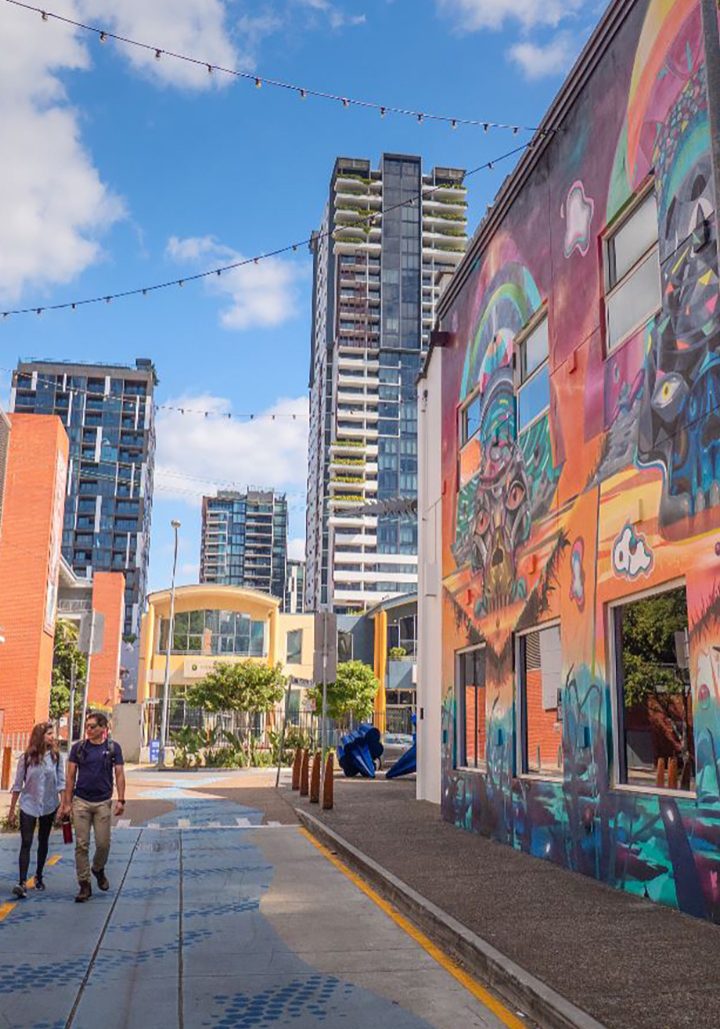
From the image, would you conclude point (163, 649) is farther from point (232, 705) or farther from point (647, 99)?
point (647, 99)

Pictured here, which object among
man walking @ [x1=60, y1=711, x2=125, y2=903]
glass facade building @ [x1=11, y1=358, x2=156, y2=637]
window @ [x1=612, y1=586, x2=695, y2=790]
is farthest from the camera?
glass facade building @ [x1=11, y1=358, x2=156, y2=637]

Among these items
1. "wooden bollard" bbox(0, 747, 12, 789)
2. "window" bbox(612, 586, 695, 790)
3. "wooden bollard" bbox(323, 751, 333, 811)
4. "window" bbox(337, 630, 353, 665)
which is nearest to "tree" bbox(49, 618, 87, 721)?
"window" bbox(337, 630, 353, 665)

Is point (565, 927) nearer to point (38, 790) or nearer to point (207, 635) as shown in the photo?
point (38, 790)

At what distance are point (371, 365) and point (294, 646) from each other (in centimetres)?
6541

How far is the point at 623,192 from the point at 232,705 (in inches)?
1467

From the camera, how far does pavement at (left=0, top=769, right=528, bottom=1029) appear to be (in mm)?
5750

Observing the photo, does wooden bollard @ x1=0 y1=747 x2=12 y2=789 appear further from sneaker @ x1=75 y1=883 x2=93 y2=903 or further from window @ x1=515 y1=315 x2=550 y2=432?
window @ x1=515 y1=315 x2=550 y2=432

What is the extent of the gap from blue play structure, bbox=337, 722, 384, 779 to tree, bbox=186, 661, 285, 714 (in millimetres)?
14848

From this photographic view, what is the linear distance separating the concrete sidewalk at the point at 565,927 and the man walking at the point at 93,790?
282 cm

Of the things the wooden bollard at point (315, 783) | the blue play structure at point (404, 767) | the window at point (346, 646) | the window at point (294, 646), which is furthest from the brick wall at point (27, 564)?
the window at point (346, 646)

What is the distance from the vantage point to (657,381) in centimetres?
971

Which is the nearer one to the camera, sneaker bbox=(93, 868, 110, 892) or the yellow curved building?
sneaker bbox=(93, 868, 110, 892)

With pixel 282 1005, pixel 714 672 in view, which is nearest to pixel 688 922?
pixel 714 672

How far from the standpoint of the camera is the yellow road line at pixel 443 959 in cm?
575
